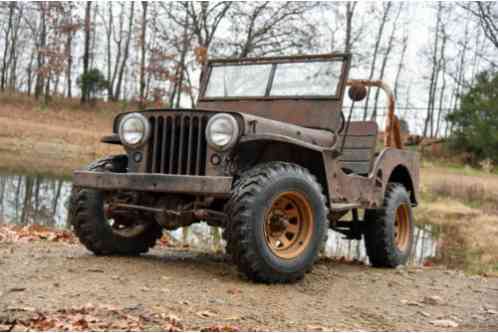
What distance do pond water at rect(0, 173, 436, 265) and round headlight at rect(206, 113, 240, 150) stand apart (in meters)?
3.05

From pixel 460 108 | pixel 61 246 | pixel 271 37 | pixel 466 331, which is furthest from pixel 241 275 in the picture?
pixel 460 108

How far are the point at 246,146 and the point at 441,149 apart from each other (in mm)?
26799

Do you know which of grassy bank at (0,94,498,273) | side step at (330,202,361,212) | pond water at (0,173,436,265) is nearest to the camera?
side step at (330,202,361,212)

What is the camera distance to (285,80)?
22.3ft

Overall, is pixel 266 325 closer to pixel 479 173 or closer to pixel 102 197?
pixel 102 197

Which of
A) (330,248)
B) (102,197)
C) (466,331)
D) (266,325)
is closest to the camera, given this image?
(266,325)

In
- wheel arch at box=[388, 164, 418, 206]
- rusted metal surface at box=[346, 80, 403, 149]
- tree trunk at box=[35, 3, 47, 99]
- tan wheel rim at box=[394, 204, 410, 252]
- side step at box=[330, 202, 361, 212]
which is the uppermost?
tree trunk at box=[35, 3, 47, 99]

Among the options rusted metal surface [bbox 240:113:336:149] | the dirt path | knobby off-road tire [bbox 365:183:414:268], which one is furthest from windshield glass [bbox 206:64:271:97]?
knobby off-road tire [bbox 365:183:414:268]

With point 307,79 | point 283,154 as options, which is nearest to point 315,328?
point 283,154

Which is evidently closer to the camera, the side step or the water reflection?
the side step

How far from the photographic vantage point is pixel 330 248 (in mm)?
9883

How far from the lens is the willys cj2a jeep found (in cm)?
509

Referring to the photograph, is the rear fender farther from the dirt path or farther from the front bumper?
the front bumper

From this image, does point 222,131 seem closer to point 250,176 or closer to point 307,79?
point 250,176
